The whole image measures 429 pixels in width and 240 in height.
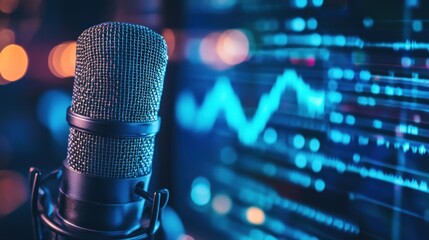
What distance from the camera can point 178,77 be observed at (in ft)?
6.03

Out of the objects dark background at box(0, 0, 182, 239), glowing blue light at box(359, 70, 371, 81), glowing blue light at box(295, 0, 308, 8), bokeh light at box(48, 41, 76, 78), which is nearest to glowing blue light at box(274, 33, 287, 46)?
glowing blue light at box(295, 0, 308, 8)

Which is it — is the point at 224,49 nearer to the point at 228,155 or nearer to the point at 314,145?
the point at 228,155

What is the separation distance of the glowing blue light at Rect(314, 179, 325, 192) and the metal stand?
2.10 feet

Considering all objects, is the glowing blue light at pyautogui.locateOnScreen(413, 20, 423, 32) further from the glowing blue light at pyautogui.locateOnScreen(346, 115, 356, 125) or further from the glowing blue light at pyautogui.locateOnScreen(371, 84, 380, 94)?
the glowing blue light at pyautogui.locateOnScreen(346, 115, 356, 125)

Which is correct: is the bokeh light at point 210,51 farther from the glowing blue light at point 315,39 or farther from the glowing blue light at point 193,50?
the glowing blue light at point 315,39

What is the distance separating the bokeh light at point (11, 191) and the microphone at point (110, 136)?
1.87 meters

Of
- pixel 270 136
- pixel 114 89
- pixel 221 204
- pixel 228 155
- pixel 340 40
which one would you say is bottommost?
pixel 221 204

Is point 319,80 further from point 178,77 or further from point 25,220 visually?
point 25,220

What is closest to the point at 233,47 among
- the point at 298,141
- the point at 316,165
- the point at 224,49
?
the point at 224,49

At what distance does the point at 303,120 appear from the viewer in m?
1.32

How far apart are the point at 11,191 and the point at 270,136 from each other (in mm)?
1893

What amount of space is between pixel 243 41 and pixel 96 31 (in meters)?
0.91

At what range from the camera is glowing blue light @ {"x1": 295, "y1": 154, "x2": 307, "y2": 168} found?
51.8 inches

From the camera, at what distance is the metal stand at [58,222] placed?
705mm
